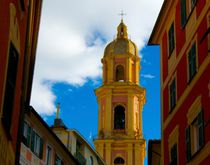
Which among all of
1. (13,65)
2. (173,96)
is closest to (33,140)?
(173,96)

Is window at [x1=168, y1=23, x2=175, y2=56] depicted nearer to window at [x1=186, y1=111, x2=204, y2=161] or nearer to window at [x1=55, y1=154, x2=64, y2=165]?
window at [x1=186, y1=111, x2=204, y2=161]

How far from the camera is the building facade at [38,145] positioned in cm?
3061

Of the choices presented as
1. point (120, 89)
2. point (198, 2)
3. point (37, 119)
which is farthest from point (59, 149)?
point (120, 89)

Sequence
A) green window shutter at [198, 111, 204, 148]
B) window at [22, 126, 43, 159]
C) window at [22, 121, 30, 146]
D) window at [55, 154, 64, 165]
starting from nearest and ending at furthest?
green window shutter at [198, 111, 204, 148], window at [22, 121, 30, 146], window at [22, 126, 43, 159], window at [55, 154, 64, 165]

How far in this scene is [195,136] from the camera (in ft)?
62.9

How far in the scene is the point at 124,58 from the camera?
7906 cm

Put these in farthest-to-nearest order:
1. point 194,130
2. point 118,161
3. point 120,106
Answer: point 120,106 → point 118,161 → point 194,130

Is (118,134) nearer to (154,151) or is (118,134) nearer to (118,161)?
(118,161)

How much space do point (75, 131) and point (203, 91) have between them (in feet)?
106

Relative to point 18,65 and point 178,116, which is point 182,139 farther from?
point 18,65

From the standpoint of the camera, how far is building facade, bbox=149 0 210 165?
59.7 feet

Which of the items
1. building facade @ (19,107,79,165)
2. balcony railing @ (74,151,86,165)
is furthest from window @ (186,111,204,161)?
balcony railing @ (74,151,86,165)

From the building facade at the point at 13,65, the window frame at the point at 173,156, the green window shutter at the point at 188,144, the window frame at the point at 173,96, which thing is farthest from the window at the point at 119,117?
the building facade at the point at 13,65

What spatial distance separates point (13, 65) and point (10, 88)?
545 millimetres
